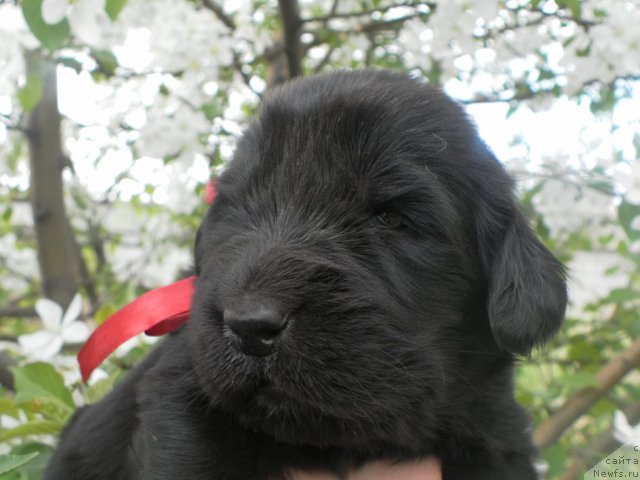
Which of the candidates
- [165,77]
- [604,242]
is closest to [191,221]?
[165,77]

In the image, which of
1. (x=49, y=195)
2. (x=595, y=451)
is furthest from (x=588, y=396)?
(x=49, y=195)

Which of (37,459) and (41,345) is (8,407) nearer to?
(37,459)

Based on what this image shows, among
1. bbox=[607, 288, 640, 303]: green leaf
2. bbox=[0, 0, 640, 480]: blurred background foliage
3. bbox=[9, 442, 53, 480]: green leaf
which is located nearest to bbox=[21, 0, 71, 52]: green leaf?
bbox=[0, 0, 640, 480]: blurred background foliage

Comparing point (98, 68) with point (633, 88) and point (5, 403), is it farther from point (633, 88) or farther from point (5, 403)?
point (633, 88)

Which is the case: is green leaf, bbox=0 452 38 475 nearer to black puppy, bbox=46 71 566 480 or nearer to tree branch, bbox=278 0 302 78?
black puppy, bbox=46 71 566 480

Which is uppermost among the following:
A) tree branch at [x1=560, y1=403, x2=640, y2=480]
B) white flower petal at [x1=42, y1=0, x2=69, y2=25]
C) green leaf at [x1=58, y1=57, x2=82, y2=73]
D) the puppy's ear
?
white flower petal at [x1=42, y1=0, x2=69, y2=25]

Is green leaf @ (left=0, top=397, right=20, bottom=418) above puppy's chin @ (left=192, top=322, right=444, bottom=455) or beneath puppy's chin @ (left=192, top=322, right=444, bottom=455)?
beneath

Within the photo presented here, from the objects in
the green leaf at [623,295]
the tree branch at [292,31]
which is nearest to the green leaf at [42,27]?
the tree branch at [292,31]
